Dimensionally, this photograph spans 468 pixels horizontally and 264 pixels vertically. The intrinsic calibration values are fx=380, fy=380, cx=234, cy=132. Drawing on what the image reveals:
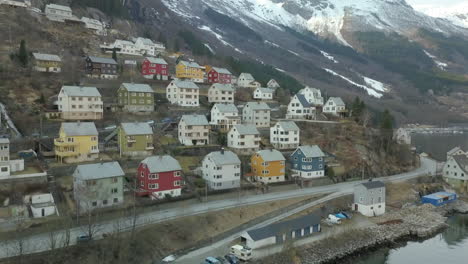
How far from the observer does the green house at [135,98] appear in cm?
5219

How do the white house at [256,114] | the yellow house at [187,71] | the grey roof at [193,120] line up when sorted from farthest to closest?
1. the yellow house at [187,71]
2. the white house at [256,114]
3. the grey roof at [193,120]

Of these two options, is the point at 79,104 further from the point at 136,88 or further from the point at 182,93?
the point at 182,93

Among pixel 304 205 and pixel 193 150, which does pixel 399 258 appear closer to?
pixel 304 205

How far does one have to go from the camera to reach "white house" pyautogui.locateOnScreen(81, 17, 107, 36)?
85.7 metres

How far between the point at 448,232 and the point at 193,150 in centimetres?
2934

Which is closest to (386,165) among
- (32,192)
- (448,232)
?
(448,232)

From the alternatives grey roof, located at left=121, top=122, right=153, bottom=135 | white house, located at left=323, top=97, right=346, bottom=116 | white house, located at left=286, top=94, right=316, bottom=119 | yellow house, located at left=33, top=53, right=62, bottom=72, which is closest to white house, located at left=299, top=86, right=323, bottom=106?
white house, located at left=323, top=97, right=346, bottom=116

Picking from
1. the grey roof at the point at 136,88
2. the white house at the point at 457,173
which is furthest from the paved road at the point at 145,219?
the grey roof at the point at 136,88

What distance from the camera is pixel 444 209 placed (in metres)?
45.2

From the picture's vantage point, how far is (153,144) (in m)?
45.2

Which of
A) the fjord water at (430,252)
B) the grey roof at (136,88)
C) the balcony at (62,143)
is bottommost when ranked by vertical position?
the fjord water at (430,252)

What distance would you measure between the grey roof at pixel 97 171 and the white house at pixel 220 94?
33211 mm

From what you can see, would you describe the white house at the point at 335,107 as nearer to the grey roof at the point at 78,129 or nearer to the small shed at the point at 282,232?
the small shed at the point at 282,232

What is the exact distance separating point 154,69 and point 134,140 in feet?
97.3
